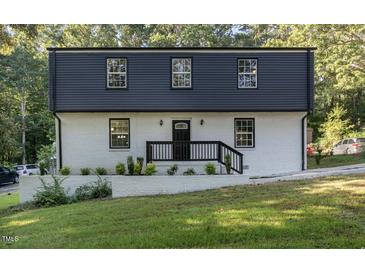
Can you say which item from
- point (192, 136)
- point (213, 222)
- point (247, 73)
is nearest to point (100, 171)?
point (192, 136)

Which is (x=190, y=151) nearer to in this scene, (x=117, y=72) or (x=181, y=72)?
(x=181, y=72)

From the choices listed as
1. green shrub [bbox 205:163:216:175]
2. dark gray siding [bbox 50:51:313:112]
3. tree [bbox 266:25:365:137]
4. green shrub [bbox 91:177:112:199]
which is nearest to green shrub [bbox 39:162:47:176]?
green shrub [bbox 91:177:112:199]

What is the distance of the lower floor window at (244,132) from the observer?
14.9 metres

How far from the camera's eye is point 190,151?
1395 centimetres

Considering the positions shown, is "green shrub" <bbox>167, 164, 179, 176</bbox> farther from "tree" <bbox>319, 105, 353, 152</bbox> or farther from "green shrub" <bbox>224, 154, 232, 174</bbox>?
"tree" <bbox>319, 105, 353, 152</bbox>

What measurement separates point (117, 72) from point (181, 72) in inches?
97.1

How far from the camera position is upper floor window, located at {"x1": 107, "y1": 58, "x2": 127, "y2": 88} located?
14.3 metres

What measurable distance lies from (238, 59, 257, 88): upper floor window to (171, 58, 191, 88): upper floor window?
6.57ft

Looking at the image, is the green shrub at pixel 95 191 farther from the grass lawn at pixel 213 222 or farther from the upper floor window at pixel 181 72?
the upper floor window at pixel 181 72

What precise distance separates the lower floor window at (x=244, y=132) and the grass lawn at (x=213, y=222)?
5.07 meters

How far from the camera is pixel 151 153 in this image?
45.6 feet
